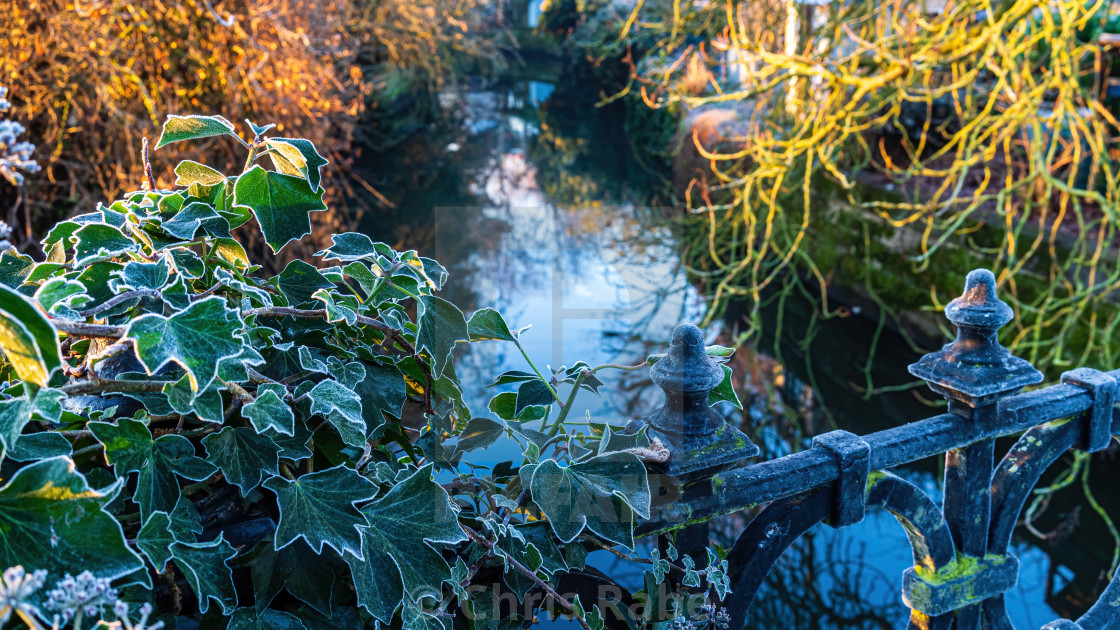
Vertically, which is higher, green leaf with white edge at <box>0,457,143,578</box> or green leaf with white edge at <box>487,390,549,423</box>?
green leaf with white edge at <box>0,457,143,578</box>

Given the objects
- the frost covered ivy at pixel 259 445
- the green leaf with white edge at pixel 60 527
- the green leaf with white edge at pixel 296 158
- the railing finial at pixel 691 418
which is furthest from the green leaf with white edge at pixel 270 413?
the railing finial at pixel 691 418

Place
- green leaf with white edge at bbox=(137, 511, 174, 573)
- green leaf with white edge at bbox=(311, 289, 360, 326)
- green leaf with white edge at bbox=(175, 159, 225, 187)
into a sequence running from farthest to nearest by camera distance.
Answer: green leaf with white edge at bbox=(175, 159, 225, 187)
green leaf with white edge at bbox=(311, 289, 360, 326)
green leaf with white edge at bbox=(137, 511, 174, 573)

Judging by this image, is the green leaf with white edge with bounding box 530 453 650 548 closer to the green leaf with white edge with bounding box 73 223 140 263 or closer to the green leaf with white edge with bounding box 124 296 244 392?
the green leaf with white edge with bounding box 124 296 244 392

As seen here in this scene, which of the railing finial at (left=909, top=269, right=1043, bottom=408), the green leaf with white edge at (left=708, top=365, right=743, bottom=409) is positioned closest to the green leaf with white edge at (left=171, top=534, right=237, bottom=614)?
the green leaf with white edge at (left=708, top=365, right=743, bottom=409)

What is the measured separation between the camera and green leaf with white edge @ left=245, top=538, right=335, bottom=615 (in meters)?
0.59

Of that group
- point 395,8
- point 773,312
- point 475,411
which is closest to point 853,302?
point 773,312

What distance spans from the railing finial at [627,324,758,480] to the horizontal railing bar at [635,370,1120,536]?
4cm

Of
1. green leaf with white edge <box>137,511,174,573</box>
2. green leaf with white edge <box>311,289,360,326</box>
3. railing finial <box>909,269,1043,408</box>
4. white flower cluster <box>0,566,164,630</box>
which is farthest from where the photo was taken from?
railing finial <box>909,269,1043,408</box>

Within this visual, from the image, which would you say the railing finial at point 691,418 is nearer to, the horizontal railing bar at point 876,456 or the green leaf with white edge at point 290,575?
the horizontal railing bar at point 876,456

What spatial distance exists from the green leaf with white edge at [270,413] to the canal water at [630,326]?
1.23 ft

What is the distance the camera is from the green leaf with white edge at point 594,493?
2.13ft

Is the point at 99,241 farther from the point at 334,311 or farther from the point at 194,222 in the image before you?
the point at 334,311

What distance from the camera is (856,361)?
5.87m

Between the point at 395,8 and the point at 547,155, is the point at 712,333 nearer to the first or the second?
the point at 395,8
